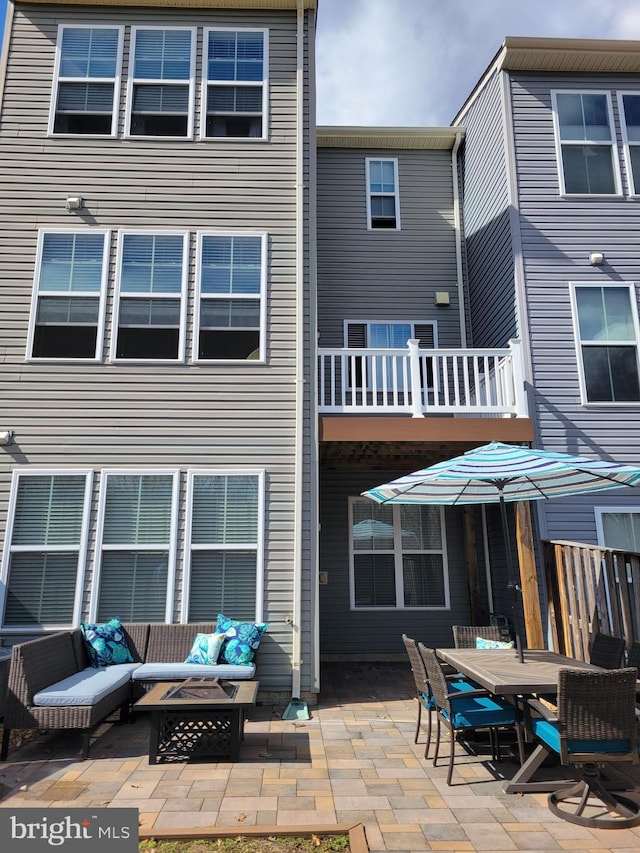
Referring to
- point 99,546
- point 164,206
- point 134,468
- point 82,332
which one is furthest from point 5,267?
point 99,546

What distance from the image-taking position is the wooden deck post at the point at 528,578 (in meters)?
6.48

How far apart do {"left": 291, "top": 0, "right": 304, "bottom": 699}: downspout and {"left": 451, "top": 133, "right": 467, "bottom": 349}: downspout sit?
3.54 m

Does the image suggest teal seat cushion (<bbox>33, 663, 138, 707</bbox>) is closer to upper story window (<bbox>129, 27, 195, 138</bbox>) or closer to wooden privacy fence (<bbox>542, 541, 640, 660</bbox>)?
wooden privacy fence (<bbox>542, 541, 640, 660</bbox>)

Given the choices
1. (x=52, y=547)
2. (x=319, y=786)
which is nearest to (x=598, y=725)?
(x=319, y=786)

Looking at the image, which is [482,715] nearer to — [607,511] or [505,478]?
[505,478]

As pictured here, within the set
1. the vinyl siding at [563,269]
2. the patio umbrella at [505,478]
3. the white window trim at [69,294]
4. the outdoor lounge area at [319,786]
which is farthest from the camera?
the vinyl siding at [563,269]

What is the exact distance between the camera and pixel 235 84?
306 inches

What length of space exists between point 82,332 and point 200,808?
544 centimetres

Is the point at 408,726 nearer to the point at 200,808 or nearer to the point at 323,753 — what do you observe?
the point at 323,753

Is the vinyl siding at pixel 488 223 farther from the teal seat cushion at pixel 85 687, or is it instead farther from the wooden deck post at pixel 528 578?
the teal seat cushion at pixel 85 687

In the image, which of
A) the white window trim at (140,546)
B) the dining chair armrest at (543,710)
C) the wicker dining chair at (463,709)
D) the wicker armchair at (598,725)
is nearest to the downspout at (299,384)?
the white window trim at (140,546)

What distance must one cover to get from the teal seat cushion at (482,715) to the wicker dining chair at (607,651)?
102 cm

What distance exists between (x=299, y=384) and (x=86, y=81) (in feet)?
16.6

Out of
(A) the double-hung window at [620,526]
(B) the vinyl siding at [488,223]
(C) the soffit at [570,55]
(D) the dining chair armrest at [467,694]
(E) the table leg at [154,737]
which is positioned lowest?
(E) the table leg at [154,737]
